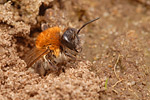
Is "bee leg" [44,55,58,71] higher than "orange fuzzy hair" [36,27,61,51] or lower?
lower

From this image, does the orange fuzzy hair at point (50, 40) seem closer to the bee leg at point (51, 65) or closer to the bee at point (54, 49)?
the bee at point (54, 49)

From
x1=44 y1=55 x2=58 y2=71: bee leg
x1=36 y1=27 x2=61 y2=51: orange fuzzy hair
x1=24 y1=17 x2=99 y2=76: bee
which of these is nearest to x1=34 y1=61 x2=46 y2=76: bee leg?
x1=24 y1=17 x2=99 y2=76: bee

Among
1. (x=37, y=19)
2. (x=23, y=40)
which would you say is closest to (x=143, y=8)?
(x=37, y=19)

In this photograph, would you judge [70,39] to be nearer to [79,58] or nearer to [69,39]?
[69,39]

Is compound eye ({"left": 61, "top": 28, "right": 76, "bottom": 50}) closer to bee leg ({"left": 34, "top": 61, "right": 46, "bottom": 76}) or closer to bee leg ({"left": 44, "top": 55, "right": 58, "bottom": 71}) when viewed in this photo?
bee leg ({"left": 44, "top": 55, "right": 58, "bottom": 71})

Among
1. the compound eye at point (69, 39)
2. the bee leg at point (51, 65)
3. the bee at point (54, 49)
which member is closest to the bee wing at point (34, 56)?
the bee at point (54, 49)

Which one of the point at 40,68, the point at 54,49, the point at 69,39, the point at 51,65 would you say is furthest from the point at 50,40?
the point at 40,68

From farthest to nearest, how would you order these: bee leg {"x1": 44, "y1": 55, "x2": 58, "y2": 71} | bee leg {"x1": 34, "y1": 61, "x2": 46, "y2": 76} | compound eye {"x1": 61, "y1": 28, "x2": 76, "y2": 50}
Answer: bee leg {"x1": 34, "y1": 61, "x2": 46, "y2": 76} → bee leg {"x1": 44, "y1": 55, "x2": 58, "y2": 71} → compound eye {"x1": 61, "y1": 28, "x2": 76, "y2": 50}
